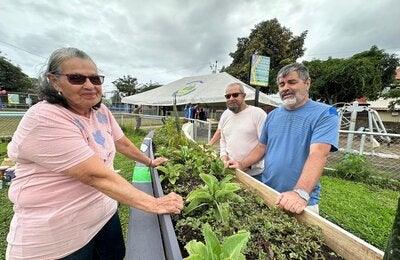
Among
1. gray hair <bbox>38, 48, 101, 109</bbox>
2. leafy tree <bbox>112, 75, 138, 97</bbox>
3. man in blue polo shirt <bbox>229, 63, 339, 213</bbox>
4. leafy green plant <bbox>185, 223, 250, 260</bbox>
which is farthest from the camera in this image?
→ leafy tree <bbox>112, 75, 138, 97</bbox>

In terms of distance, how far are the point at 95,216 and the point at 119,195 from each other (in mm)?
386

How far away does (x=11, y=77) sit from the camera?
46406 millimetres

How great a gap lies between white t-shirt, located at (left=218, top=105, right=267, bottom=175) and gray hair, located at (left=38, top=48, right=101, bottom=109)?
2119 millimetres

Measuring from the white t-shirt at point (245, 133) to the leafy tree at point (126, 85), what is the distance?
6200 cm

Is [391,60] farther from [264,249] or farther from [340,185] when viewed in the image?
[264,249]

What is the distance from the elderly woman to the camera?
43.3 inches

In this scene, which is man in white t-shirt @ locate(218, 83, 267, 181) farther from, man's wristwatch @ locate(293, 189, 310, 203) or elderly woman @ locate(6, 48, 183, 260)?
elderly woman @ locate(6, 48, 183, 260)

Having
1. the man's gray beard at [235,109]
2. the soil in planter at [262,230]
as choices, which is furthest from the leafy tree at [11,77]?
the soil in planter at [262,230]

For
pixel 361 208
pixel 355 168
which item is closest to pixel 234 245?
pixel 361 208

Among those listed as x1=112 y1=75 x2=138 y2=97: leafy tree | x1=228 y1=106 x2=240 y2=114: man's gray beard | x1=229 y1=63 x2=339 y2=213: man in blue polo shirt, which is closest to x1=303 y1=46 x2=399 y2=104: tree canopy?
x1=228 y1=106 x2=240 y2=114: man's gray beard

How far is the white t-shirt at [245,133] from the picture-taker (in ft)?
9.70

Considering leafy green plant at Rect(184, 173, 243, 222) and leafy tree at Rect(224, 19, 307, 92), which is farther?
leafy tree at Rect(224, 19, 307, 92)

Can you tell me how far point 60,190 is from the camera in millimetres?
1207

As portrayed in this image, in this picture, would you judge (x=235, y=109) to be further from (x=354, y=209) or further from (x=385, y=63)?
(x=385, y=63)
